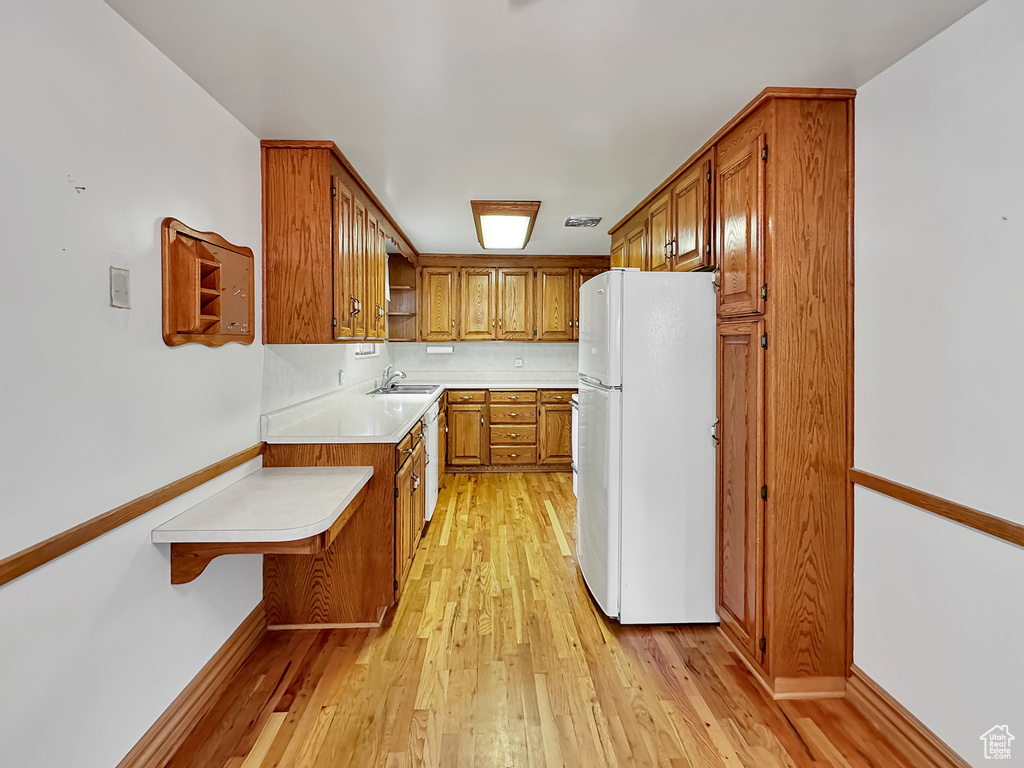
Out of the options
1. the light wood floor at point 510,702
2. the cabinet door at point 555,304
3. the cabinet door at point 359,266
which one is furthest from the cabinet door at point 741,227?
the cabinet door at point 555,304

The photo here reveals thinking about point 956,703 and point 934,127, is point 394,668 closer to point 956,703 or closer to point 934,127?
point 956,703

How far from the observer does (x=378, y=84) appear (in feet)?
6.26

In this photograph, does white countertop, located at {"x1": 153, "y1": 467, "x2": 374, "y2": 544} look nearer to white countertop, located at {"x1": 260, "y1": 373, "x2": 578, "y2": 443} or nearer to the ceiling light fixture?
white countertop, located at {"x1": 260, "y1": 373, "x2": 578, "y2": 443}

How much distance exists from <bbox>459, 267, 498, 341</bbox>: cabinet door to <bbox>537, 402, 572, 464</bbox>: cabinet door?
1.01m

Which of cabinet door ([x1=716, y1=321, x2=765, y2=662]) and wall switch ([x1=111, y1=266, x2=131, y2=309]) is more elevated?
wall switch ([x1=111, y1=266, x2=131, y2=309])

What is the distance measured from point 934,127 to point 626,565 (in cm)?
207

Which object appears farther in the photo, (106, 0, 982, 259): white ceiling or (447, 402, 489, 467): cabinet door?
(447, 402, 489, 467): cabinet door

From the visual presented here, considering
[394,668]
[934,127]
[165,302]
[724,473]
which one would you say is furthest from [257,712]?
[934,127]

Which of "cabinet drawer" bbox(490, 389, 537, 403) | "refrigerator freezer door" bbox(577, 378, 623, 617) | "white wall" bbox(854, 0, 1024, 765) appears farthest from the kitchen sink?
"white wall" bbox(854, 0, 1024, 765)

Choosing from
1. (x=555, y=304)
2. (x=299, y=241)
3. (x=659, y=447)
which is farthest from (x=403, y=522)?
(x=555, y=304)

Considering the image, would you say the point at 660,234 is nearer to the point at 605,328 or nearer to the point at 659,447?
the point at 605,328

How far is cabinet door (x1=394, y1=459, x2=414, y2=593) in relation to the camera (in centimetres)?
263

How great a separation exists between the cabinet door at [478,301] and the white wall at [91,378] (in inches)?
143

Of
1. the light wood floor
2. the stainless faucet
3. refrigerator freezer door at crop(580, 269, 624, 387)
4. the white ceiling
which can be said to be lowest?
the light wood floor
